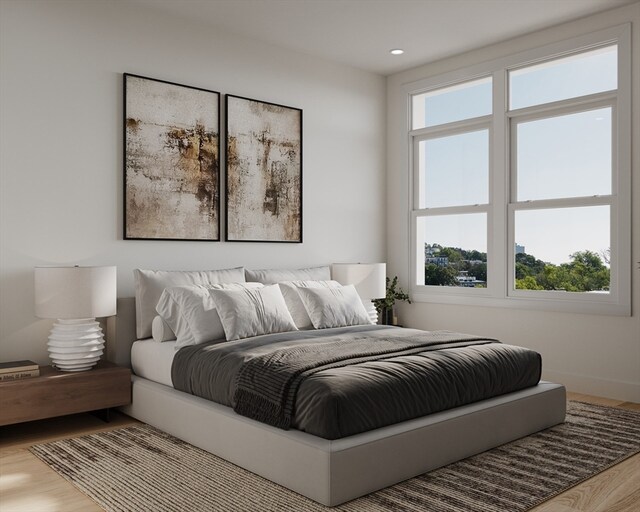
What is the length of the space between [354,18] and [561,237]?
7.83 feet

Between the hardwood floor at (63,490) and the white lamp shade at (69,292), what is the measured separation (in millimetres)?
741

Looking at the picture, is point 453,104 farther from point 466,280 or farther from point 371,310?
point 371,310

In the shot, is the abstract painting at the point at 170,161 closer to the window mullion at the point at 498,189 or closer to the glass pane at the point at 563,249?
the window mullion at the point at 498,189

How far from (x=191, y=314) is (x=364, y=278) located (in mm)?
1939

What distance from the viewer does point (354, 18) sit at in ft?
15.4

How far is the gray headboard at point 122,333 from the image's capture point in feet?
13.6

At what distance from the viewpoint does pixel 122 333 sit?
164 inches

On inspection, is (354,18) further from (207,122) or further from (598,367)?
(598,367)

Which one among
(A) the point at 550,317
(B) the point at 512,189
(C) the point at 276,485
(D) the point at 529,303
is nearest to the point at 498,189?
(B) the point at 512,189

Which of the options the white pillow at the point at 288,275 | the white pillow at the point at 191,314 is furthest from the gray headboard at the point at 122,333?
the white pillow at the point at 288,275

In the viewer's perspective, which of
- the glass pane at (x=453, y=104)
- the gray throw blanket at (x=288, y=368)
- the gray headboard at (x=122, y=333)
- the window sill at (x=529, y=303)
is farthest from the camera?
the glass pane at (x=453, y=104)

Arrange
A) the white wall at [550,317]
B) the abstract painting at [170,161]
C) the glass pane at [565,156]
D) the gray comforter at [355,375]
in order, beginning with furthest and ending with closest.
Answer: the glass pane at [565,156] → the white wall at [550,317] → the abstract painting at [170,161] → the gray comforter at [355,375]

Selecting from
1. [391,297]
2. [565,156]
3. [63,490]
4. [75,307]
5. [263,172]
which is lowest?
[63,490]

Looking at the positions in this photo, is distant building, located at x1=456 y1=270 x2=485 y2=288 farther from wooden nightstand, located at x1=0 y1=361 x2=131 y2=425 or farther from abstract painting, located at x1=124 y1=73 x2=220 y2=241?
wooden nightstand, located at x1=0 y1=361 x2=131 y2=425
